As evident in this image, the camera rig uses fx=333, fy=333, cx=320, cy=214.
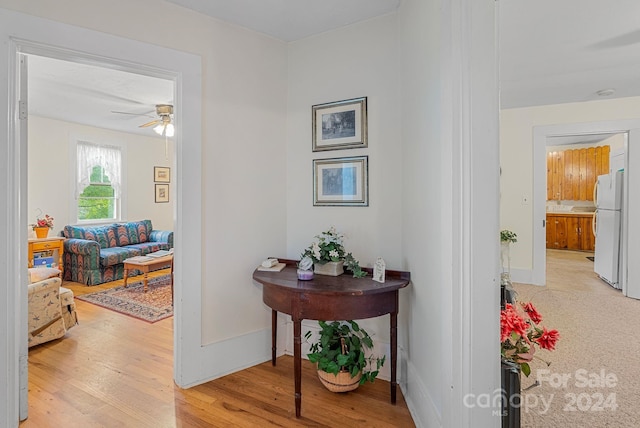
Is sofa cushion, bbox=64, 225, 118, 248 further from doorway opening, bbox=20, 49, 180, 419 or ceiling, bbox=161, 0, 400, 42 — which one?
ceiling, bbox=161, 0, 400, 42

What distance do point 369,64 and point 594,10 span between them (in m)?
1.56

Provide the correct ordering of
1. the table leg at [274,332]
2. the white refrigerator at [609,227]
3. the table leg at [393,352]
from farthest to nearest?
the white refrigerator at [609,227] → the table leg at [274,332] → the table leg at [393,352]

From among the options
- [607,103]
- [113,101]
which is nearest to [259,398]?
[113,101]

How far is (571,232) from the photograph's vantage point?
24.2ft

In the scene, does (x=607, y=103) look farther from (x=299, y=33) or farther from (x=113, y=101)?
(x=113, y=101)

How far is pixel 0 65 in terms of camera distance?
62.8 inches

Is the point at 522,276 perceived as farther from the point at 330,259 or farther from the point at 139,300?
the point at 139,300

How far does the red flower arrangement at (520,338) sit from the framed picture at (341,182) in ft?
3.81

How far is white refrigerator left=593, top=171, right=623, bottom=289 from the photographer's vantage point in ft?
14.1

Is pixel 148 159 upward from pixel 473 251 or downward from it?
upward

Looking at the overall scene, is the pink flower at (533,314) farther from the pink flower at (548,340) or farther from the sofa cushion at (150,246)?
the sofa cushion at (150,246)

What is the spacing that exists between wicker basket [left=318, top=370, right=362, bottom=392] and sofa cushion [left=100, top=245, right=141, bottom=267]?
423 cm

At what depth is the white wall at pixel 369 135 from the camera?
222cm

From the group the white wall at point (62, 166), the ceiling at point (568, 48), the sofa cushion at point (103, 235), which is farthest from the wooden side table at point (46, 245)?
the ceiling at point (568, 48)
